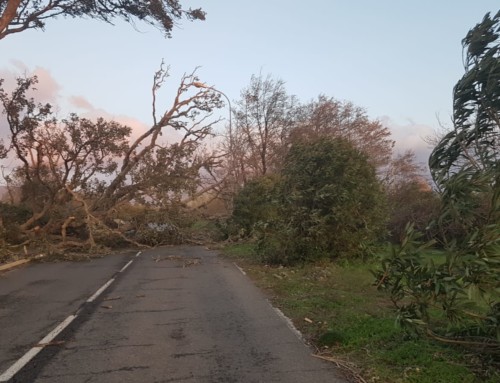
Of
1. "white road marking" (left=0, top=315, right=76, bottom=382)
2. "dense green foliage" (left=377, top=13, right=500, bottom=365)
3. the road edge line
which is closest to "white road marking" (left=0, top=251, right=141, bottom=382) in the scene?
"white road marking" (left=0, top=315, right=76, bottom=382)

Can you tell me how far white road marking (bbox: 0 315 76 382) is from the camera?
18.5ft


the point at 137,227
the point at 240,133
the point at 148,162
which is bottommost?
the point at 137,227

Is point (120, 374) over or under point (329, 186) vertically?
under

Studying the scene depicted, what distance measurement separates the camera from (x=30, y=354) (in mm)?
6469

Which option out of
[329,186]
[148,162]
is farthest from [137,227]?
[329,186]

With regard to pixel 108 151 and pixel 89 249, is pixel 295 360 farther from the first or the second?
pixel 108 151

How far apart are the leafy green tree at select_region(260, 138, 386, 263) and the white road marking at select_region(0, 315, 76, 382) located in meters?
9.30

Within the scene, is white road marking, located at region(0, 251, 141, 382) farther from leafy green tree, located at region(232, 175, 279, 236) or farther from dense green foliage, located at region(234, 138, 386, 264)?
leafy green tree, located at region(232, 175, 279, 236)

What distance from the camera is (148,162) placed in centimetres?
2742

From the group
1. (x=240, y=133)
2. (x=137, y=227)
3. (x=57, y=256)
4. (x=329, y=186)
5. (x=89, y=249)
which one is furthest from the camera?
(x=240, y=133)

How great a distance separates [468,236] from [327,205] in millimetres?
11423

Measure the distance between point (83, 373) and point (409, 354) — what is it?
388 centimetres

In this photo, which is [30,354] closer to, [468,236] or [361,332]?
[361,332]

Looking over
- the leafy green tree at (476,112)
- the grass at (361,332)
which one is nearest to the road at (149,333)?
the grass at (361,332)
